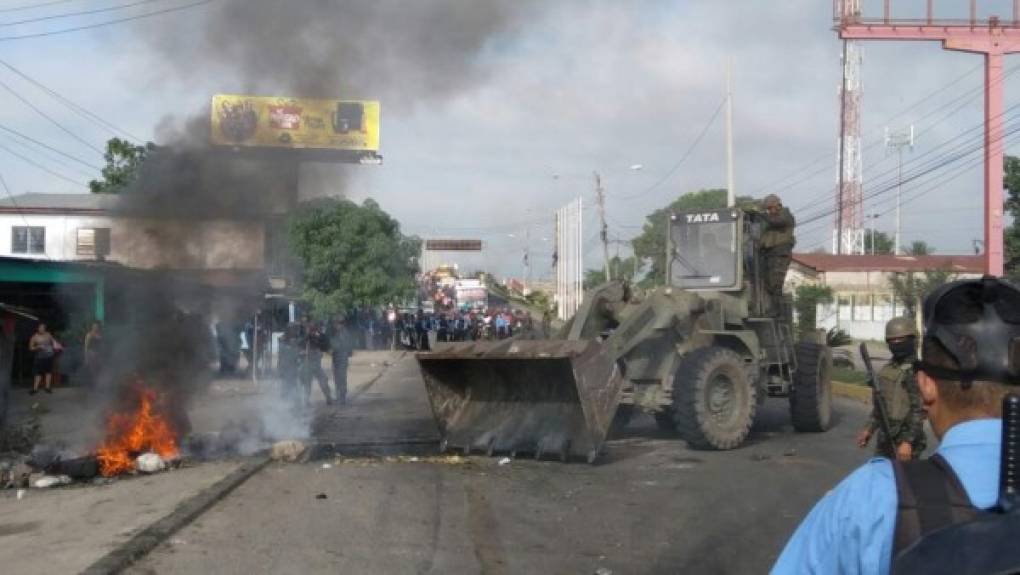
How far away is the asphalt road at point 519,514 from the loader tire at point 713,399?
0.71 ft

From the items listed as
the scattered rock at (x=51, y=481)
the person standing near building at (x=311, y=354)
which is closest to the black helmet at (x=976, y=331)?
the scattered rock at (x=51, y=481)

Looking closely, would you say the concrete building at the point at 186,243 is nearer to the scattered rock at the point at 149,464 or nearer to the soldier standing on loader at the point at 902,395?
the scattered rock at the point at 149,464

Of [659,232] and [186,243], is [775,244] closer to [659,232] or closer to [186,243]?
[186,243]

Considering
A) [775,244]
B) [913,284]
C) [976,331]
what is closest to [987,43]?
[913,284]

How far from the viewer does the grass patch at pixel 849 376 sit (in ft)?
68.5

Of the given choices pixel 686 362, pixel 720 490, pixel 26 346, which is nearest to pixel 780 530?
pixel 720 490

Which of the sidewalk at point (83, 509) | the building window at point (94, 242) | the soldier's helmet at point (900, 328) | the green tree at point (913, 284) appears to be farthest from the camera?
the green tree at point (913, 284)

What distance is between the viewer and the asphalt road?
21.9ft

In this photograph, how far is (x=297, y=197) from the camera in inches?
541

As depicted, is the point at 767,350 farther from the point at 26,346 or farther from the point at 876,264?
the point at 876,264

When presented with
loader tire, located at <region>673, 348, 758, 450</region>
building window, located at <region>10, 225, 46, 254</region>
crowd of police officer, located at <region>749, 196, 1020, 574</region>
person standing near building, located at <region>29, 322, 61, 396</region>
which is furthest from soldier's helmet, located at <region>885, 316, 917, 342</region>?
building window, located at <region>10, 225, 46, 254</region>

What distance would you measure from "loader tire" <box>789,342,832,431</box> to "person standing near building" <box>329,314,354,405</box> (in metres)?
7.88

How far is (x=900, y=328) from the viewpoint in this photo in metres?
6.42

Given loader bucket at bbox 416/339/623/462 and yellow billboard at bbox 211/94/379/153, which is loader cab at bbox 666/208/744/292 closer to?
loader bucket at bbox 416/339/623/462
